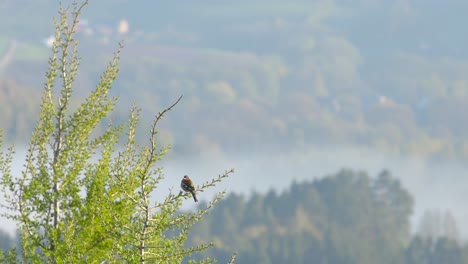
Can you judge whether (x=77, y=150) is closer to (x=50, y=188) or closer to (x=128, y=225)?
(x=50, y=188)

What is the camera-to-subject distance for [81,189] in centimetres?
2109

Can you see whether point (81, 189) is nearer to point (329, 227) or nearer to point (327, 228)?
point (327, 228)

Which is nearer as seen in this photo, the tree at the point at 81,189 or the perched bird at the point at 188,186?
the perched bird at the point at 188,186

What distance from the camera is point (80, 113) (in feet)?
70.8

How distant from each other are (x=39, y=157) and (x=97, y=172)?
1.17 m

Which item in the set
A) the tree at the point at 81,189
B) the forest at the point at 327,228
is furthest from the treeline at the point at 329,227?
the tree at the point at 81,189

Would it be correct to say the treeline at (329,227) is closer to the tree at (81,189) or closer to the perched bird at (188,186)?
the tree at (81,189)

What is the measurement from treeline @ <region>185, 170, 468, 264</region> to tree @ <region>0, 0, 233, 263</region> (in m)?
128

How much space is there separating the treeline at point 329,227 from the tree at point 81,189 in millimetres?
127608

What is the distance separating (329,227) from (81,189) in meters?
158

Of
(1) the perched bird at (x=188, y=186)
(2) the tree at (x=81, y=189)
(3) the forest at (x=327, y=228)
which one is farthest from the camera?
(3) the forest at (x=327, y=228)

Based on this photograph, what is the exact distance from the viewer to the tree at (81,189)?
60.4 feet

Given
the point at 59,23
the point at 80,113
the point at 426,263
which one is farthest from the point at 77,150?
the point at 426,263

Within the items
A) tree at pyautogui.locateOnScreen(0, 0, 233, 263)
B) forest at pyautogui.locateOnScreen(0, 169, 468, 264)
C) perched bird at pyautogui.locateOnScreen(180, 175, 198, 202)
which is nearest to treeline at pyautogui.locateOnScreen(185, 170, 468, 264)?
forest at pyautogui.locateOnScreen(0, 169, 468, 264)
